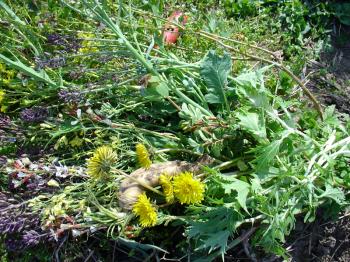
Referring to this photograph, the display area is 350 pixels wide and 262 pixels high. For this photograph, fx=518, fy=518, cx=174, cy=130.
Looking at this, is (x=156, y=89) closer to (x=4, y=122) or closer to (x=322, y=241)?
(x=4, y=122)

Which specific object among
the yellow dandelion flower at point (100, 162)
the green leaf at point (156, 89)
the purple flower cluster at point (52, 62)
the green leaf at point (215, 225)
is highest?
the purple flower cluster at point (52, 62)

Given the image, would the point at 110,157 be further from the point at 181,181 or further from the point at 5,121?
the point at 5,121

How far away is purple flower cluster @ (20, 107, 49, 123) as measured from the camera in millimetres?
2469

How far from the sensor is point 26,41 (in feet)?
8.66

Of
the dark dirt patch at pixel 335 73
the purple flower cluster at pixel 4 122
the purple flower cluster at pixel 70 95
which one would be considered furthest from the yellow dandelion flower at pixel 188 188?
the dark dirt patch at pixel 335 73

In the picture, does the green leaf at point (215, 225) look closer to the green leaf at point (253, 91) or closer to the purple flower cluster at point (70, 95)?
the green leaf at point (253, 91)

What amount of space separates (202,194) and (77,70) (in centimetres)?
94

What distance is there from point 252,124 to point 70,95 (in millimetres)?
851

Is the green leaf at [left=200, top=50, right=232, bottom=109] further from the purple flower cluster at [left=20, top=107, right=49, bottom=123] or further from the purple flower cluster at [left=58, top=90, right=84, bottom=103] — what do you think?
the purple flower cluster at [left=20, top=107, right=49, bottom=123]

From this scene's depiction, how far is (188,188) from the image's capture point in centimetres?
196

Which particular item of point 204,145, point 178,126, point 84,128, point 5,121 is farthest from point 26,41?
point 204,145

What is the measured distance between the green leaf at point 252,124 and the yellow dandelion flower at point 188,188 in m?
0.32

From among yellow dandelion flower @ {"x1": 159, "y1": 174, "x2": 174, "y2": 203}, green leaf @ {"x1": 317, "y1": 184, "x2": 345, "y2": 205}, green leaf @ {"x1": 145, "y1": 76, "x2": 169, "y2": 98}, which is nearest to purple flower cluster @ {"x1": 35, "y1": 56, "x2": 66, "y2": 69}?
green leaf @ {"x1": 145, "y1": 76, "x2": 169, "y2": 98}

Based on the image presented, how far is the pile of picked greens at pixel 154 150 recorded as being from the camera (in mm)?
2074
